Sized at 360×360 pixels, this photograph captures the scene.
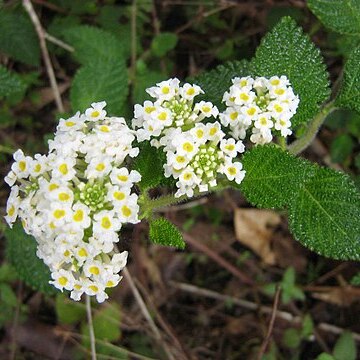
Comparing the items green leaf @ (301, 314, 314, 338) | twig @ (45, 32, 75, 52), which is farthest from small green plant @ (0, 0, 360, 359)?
green leaf @ (301, 314, 314, 338)

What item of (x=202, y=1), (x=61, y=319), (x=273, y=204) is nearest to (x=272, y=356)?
(x=61, y=319)

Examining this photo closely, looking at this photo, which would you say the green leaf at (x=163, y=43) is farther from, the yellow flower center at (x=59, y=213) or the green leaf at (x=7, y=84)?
the yellow flower center at (x=59, y=213)

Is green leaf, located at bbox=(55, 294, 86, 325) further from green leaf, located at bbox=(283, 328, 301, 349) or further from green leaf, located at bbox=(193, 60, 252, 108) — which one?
green leaf, located at bbox=(193, 60, 252, 108)

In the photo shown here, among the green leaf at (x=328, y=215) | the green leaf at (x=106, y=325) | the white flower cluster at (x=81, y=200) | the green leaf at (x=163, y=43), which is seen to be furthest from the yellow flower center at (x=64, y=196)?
the green leaf at (x=163, y=43)

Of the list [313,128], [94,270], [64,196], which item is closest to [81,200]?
[64,196]

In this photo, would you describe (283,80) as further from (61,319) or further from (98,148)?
(61,319)

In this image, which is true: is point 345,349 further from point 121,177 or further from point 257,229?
point 121,177
